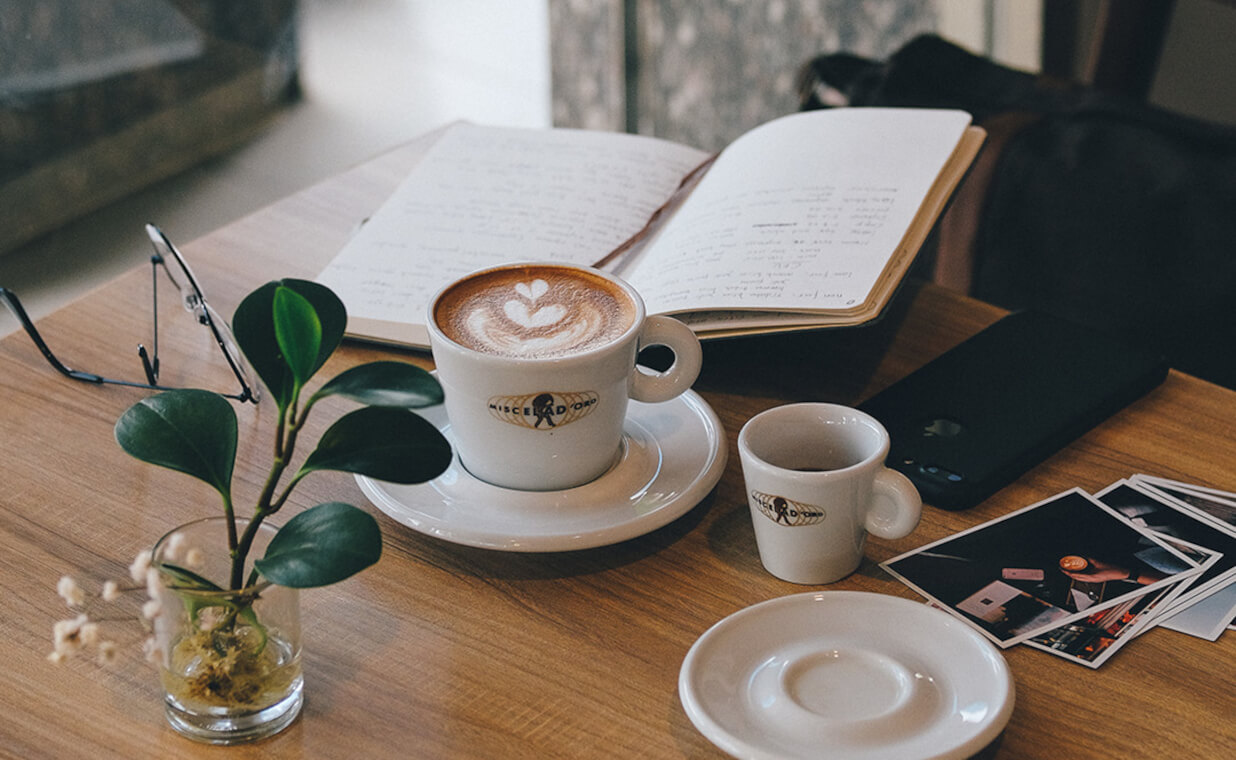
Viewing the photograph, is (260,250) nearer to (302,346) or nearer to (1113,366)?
(302,346)

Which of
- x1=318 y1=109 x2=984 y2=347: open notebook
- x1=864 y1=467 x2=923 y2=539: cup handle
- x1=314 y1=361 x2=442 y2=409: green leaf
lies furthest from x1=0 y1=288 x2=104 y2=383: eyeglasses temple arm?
x1=864 y1=467 x2=923 y2=539: cup handle

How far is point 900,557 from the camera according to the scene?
606 millimetres

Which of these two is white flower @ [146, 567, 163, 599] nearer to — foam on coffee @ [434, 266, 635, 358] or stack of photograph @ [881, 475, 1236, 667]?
foam on coffee @ [434, 266, 635, 358]

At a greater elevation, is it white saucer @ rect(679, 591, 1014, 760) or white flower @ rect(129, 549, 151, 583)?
white flower @ rect(129, 549, 151, 583)

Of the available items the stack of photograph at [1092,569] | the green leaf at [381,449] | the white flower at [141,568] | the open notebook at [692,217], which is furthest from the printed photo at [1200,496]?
the white flower at [141,568]

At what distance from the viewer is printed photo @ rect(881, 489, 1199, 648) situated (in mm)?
567

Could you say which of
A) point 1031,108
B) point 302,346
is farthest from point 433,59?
point 302,346

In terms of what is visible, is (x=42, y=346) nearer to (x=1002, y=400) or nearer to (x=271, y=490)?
(x=271, y=490)

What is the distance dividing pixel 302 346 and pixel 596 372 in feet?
0.60

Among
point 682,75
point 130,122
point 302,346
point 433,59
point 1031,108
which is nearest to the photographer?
point 302,346

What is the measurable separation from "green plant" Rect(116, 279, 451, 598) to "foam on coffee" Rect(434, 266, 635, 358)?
0.14 meters

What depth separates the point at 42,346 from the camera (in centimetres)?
77

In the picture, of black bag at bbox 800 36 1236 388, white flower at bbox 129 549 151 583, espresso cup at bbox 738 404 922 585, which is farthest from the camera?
black bag at bbox 800 36 1236 388

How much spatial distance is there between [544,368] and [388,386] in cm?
14
